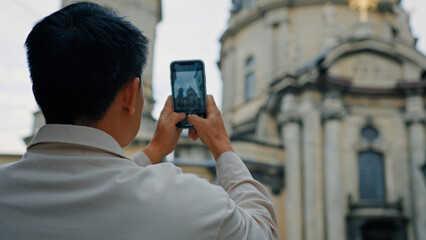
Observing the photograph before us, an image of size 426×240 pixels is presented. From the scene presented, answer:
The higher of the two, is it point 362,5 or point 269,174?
point 362,5

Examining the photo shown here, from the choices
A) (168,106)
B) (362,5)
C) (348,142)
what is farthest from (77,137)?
(362,5)

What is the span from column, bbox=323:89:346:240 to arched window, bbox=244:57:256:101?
8.28m

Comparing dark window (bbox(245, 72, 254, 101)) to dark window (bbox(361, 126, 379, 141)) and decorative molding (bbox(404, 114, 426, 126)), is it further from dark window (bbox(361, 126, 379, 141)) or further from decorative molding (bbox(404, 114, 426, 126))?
decorative molding (bbox(404, 114, 426, 126))

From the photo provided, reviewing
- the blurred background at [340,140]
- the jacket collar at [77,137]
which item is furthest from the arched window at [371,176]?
the jacket collar at [77,137]

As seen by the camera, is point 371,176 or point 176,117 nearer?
point 176,117

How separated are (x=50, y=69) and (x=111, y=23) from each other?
208 mm

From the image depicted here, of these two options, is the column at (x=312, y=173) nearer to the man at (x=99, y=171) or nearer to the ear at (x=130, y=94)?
the man at (x=99, y=171)

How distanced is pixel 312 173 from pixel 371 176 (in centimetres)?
298

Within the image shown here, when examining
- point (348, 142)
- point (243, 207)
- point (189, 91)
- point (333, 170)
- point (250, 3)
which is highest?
point (250, 3)

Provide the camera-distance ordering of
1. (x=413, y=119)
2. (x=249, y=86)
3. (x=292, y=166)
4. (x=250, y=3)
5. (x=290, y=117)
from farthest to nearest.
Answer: (x=250, y=3)
(x=249, y=86)
(x=290, y=117)
(x=413, y=119)
(x=292, y=166)

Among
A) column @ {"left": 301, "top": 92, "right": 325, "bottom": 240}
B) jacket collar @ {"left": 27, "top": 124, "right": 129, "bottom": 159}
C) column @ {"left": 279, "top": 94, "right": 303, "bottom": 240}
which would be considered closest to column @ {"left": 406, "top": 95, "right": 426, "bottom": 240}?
column @ {"left": 301, "top": 92, "right": 325, "bottom": 240}

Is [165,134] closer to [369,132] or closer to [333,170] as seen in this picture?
[333,170]

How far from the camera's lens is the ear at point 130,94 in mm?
1332

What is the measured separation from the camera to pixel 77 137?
47.6 inches
